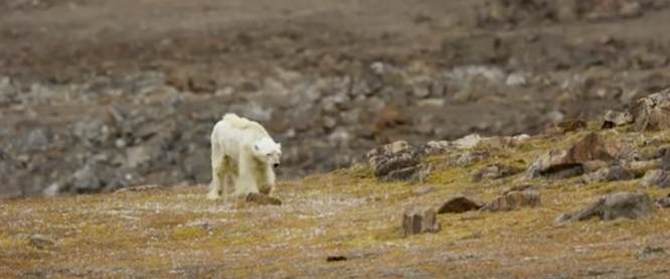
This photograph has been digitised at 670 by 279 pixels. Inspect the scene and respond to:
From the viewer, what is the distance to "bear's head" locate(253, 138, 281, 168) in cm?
4525

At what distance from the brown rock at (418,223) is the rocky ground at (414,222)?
2 cm

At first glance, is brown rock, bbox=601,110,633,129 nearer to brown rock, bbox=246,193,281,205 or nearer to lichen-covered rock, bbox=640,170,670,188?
brown rock, bbox=246,193,281,205

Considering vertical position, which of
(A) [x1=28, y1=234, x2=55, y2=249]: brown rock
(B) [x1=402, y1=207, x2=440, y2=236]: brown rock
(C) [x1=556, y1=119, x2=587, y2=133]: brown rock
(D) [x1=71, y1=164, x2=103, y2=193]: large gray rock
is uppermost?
(B) [x1=402, y1=207, x2=440, y2=236]: brown rock

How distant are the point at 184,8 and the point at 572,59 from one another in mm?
21264

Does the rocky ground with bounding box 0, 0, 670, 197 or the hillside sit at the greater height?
the hillside

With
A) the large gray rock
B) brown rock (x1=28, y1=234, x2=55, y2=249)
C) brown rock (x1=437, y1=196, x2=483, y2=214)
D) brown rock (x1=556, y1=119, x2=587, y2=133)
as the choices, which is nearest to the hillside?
brown rock (x1=28, y1=234, x2=55, y2=249)

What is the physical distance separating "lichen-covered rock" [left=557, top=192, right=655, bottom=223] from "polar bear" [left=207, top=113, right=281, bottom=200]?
11880 millimetres

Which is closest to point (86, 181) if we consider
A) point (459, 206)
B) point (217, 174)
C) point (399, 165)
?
point (399, 165)

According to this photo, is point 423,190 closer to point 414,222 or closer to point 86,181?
point 414,222

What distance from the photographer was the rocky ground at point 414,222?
3180cm

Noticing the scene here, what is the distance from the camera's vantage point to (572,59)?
93.6 metres

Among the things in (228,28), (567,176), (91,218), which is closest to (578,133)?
(567,176)

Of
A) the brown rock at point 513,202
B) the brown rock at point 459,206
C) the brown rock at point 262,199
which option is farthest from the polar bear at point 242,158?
the brown rock at point 513,202

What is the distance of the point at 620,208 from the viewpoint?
112 ft
